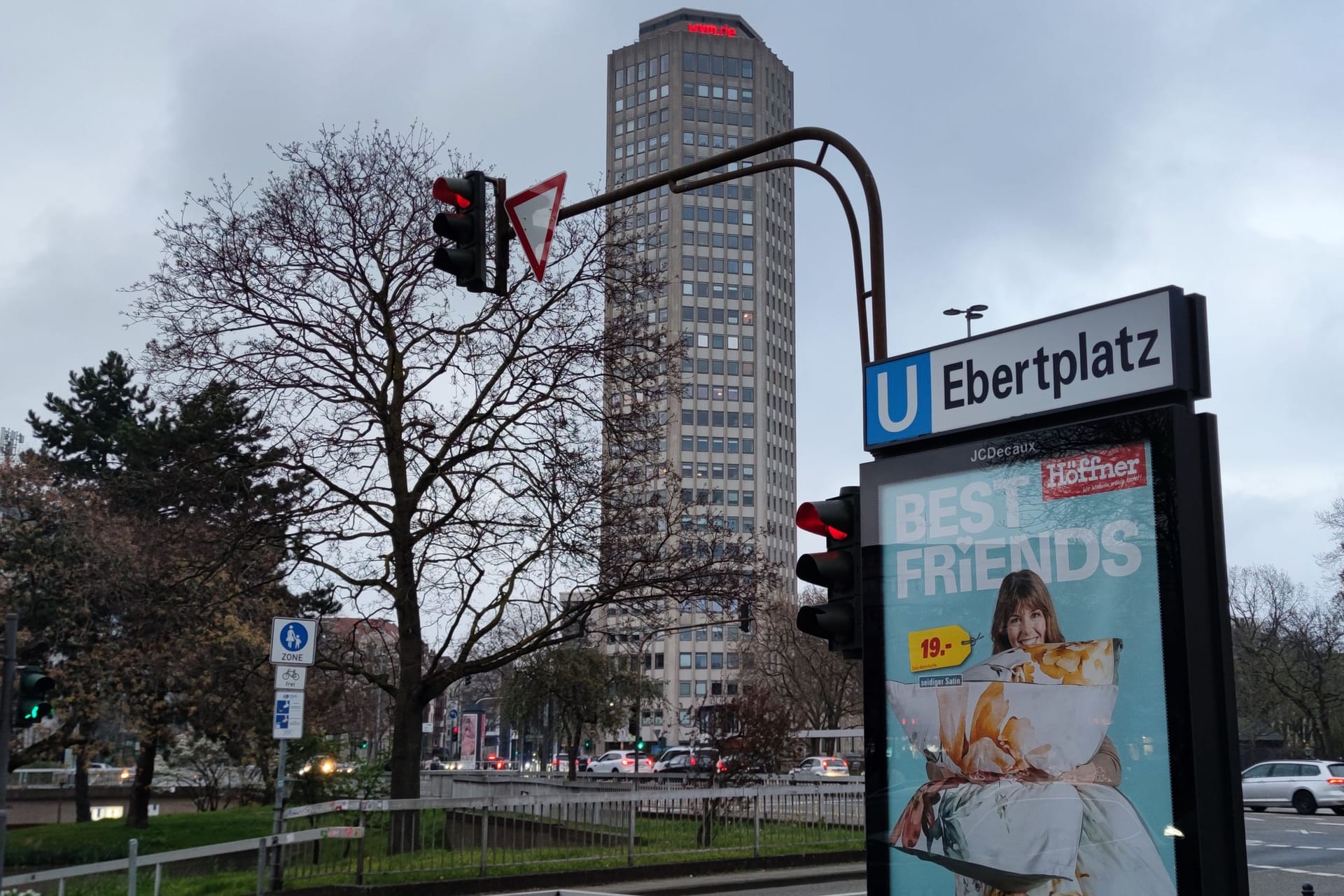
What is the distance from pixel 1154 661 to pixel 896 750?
162 cm

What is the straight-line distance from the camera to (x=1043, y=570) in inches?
244

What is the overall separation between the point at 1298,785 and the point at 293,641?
2899cm

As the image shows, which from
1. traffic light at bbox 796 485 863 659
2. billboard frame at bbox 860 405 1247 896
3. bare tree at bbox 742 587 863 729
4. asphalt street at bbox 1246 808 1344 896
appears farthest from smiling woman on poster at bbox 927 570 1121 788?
bare tree at bbox 742 587 863 729

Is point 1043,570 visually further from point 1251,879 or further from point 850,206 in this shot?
point 1251,879

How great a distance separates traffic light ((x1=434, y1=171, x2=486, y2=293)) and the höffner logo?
11.7 feet

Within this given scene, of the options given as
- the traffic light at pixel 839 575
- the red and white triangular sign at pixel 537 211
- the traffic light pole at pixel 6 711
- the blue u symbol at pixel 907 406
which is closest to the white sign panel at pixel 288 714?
the traffic light pole at pixel 6 711

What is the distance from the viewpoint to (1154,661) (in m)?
5.65

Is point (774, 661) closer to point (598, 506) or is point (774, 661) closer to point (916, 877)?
point (598, 506)

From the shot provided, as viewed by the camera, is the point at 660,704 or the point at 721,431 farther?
the point at 721,431

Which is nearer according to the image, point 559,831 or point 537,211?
point 537,211

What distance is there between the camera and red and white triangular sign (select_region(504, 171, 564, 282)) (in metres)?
10.3

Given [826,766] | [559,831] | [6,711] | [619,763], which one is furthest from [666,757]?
[6,711]

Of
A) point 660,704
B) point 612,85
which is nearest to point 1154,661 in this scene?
point 660,704

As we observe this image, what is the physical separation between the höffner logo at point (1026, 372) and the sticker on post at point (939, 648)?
3.82 feet
